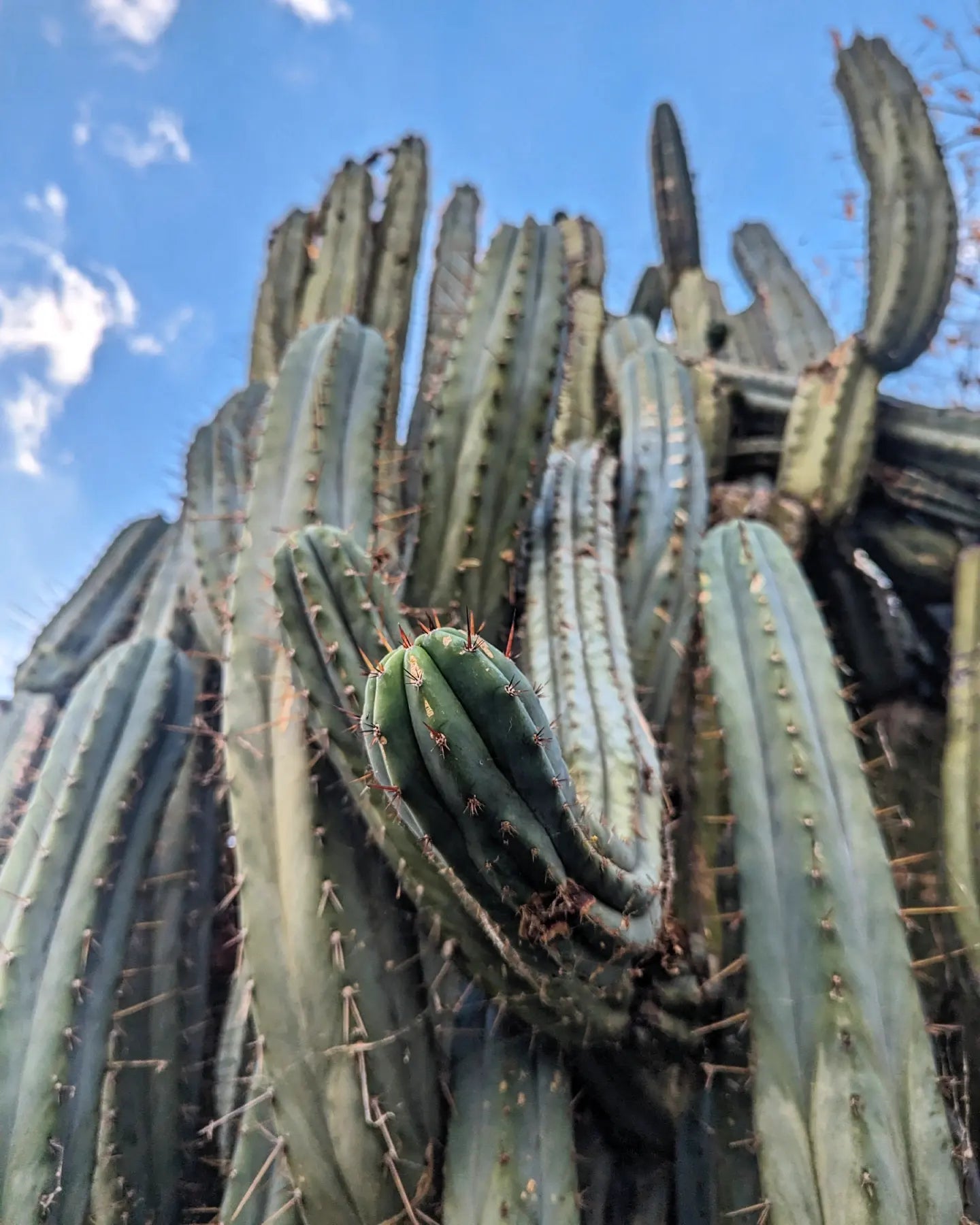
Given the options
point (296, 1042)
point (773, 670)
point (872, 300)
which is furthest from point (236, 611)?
point (872, 300)

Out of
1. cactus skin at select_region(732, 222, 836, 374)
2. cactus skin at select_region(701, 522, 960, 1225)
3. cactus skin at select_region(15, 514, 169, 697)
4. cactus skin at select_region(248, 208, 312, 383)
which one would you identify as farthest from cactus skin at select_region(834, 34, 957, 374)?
cactus skin at select_region(15, 514, 169, 697)

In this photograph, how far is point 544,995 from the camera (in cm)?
127

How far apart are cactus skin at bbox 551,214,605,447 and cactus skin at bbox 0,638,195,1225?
154 cm

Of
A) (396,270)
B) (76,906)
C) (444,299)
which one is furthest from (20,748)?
(444,299)

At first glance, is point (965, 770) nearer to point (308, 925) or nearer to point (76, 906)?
point (308, 925)

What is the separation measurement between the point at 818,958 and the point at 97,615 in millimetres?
2634

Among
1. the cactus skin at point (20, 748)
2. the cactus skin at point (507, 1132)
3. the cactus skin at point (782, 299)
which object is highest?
the cactus skin at point (782, 299)

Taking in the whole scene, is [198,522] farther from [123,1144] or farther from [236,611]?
[123,1144]

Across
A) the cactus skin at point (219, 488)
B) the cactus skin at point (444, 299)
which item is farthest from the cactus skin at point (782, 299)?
the cactus skin at point (219, 488)

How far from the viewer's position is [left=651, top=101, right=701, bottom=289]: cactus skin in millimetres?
4273

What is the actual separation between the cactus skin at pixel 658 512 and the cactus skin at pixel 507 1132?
857 millimetres

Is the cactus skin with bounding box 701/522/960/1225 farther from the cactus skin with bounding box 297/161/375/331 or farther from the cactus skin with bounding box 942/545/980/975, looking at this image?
the cactus skin with bounding box 297/161/375/331

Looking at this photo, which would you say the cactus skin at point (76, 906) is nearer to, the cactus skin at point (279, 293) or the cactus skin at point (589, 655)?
the cactus skin at point (589, 655)

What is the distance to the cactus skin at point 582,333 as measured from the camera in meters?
3.18
